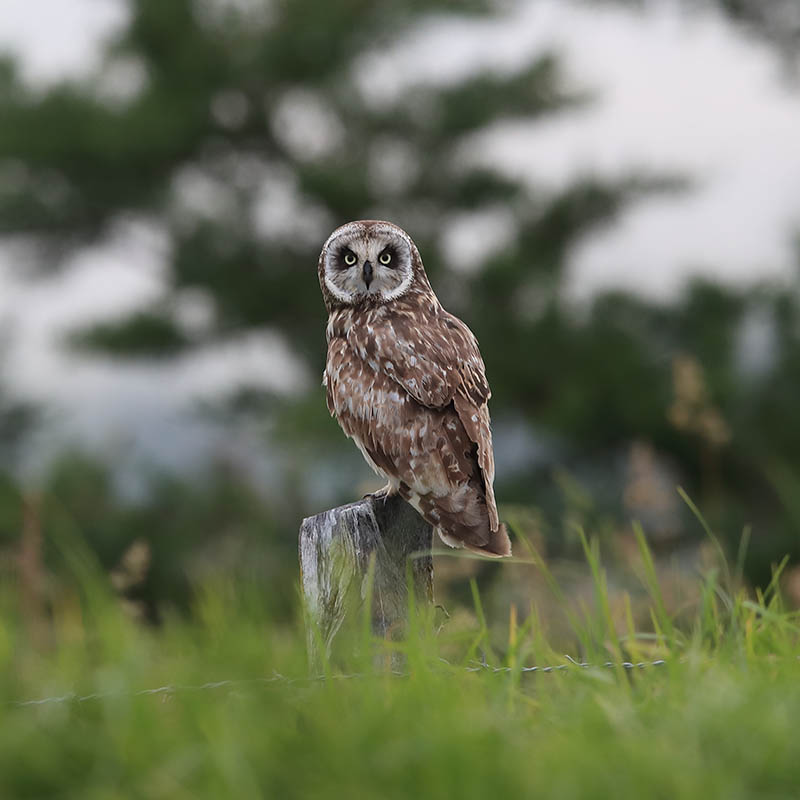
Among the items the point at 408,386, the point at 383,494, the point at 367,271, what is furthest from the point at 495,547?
the point at 367,271

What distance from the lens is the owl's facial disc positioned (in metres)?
2.67

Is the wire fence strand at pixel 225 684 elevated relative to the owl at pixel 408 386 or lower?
lower

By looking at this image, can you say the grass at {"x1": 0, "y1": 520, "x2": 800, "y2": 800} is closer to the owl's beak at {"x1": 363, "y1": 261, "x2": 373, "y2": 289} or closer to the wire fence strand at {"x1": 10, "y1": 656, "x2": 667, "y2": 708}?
the wire fence strand at {"x1": 10, "y1": 656, "x2": 667, "y2": 708}

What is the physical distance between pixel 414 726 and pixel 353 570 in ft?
2.44

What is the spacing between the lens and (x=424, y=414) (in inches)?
94.3

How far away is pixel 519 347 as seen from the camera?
922 cm

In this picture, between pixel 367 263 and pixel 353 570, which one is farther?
pixel 367 263

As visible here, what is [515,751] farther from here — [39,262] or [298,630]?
[39,262]

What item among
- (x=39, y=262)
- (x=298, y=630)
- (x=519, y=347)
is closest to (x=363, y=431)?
(x=298, y=630)

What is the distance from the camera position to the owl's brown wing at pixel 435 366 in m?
2.38

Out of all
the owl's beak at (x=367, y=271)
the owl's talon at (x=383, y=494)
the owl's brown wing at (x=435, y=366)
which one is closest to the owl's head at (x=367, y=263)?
the owl's beak at (x=367, y=271)

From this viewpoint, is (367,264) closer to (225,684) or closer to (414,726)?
(225,684)

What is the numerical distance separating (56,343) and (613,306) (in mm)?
5286

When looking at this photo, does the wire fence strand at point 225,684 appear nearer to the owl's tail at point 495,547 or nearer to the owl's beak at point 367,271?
the owl's tail at point 495,547
